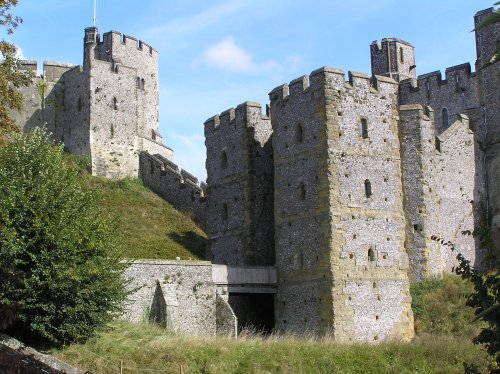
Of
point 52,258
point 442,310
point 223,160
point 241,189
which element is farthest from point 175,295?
point 442,310

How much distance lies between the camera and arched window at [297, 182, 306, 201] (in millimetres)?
37344

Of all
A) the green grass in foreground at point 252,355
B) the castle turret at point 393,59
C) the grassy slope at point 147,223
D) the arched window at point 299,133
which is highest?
the castle turret at point 393,59

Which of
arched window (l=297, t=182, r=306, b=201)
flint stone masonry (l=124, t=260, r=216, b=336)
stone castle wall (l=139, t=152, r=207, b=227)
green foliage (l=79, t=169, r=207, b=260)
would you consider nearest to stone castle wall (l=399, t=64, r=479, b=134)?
stone castle wall (l=139, t=152, r=207, b=227)

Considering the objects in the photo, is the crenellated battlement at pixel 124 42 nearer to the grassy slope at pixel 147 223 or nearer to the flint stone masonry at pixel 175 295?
the grassy slope at pixel 147 223

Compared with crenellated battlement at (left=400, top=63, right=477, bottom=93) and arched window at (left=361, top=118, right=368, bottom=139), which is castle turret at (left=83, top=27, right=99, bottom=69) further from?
arched window at (left=361, top=118, right=368, bottom=139)

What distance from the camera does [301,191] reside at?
3747cm

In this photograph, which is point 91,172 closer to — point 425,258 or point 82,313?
point 425,258

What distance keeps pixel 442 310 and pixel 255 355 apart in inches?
396

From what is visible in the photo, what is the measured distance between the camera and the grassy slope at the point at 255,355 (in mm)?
28141

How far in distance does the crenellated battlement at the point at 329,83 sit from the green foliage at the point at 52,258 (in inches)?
446

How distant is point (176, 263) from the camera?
35.7 meters

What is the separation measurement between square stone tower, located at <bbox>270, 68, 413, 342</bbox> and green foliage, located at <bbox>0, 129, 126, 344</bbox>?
8682mm

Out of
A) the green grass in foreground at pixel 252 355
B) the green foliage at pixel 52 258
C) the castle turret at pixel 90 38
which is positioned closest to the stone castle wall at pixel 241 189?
the green grass in foreground at pixel 252 355

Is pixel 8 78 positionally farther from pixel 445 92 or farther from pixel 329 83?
pixel 445 92
